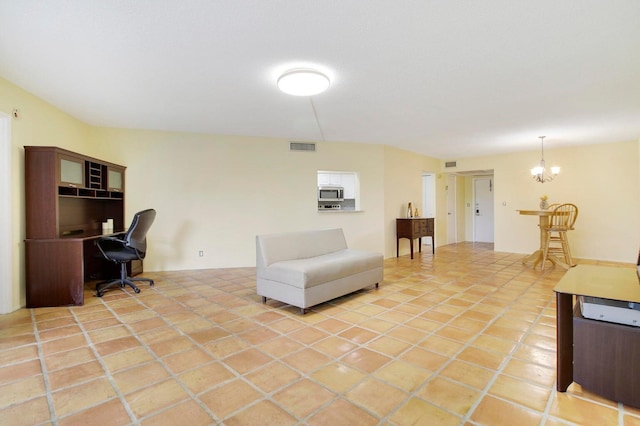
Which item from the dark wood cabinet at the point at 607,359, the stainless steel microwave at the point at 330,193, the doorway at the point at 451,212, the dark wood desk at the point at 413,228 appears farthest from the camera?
the doorway at the point at 451,212

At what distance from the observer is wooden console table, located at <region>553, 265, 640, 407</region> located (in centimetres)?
160

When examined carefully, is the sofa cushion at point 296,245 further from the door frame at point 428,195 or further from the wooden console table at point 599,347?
the door frame at point 428,195

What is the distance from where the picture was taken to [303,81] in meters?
2.88

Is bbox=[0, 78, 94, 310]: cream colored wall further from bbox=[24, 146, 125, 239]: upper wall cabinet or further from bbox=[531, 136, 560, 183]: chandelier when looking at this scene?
bbox=[531, 136, 560, 183]: chandelier

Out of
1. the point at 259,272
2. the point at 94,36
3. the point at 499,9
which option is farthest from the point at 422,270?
the point at 94,36

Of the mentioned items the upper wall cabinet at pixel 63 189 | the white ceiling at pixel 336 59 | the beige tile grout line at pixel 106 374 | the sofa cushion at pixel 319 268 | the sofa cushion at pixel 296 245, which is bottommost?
the beige tile grout line at pixel 106 374

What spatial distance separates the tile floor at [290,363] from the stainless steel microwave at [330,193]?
3511 mm

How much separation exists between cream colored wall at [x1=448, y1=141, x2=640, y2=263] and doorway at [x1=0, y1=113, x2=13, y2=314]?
331 inches

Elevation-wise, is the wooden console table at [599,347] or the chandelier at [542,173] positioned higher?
the chandelier at [542,173]

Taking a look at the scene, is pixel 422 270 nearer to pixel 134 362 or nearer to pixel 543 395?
pixel 543 395

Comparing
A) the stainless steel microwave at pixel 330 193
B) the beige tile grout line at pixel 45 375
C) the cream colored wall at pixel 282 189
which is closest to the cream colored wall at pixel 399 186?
the cream colored wall at pixel 282 189

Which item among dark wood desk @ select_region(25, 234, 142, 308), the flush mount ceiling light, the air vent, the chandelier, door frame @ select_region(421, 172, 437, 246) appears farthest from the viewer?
door frame @ select_region(421, 172, 437, 246)

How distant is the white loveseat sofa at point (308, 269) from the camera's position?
3107 millimetres

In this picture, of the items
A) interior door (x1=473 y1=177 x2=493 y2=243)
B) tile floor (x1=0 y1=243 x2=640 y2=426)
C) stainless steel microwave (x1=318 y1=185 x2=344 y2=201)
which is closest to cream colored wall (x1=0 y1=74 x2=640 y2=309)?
stainless steel microwave (x1=318 y1=185 x2=344 y2=201)
